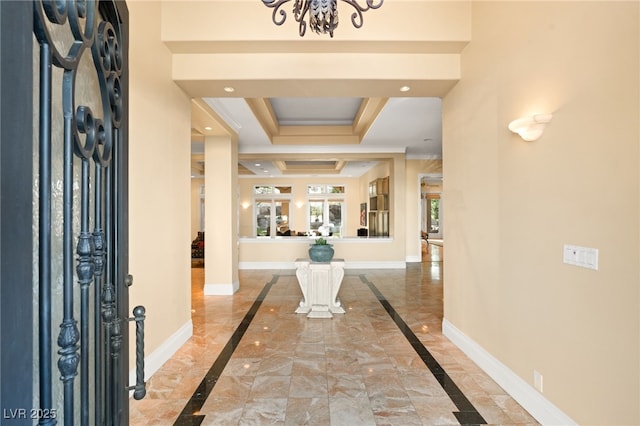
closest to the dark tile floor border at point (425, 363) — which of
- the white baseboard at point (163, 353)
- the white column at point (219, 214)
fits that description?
the white baseboard at point (163, 353)

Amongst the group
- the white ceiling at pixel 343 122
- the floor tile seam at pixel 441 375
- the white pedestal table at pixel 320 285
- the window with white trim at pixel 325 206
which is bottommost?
the floor tile seam at pixel 441 375

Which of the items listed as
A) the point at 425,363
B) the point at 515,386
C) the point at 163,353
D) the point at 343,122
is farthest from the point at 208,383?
the point at 343,122

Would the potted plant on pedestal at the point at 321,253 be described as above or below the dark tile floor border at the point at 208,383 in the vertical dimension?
above

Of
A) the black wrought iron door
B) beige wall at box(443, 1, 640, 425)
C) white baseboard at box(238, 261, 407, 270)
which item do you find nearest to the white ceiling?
beige wall at box(443, 1, 640, 425)

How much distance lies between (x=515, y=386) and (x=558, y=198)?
144 centimetres

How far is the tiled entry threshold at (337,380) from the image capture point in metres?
2.14

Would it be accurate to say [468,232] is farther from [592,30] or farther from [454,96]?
[592,30]

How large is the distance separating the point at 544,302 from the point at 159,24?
152 inches

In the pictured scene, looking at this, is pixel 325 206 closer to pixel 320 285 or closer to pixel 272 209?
pixel 272 209

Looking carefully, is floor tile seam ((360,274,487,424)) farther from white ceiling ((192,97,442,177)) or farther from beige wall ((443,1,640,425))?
white ceiling ((192,97,442,177))

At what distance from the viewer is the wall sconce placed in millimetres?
1981

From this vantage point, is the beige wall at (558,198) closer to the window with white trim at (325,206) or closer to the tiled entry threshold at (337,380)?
the tiled entry threshold at (337,380)

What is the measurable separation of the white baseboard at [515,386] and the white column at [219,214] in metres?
3.81

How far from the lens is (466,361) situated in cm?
291
